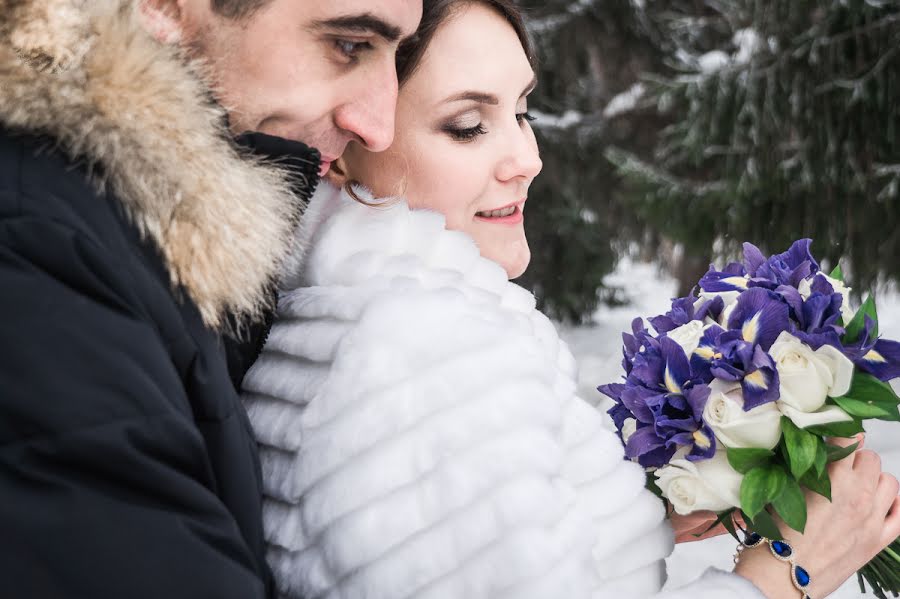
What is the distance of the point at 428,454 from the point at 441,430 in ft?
0.14

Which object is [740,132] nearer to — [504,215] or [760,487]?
[504,215]

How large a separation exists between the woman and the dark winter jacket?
175mm

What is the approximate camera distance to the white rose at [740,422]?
1546 mm

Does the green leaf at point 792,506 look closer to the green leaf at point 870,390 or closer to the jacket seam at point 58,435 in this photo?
the green leaf at point 870,390

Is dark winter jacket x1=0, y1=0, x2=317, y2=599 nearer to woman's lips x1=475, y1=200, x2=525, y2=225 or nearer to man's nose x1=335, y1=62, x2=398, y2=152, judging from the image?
Answer: man's nose x1=335, y1=62, x2=398, y2=152

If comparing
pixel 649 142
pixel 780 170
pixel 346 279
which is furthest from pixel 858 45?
pixel 346 279

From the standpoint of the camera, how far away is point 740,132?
18.0 feet

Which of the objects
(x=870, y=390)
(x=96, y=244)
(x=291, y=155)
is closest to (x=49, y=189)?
(x=96, y=244)

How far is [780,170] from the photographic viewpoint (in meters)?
5.30

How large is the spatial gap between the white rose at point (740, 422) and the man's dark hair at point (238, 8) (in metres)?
1.17

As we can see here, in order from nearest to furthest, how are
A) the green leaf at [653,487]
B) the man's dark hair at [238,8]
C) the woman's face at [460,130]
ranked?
the man's dark hair at [238,8]
the green leaf at [653,487]
the woman's face at [460,130]

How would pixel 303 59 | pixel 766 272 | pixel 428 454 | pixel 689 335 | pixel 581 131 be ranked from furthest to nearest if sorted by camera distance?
pixel 581 131, pixel 766 272, pixel 689 335, pixel 303 59, pixel 428 454

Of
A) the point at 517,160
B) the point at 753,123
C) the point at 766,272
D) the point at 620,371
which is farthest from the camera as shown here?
the point at 620,371

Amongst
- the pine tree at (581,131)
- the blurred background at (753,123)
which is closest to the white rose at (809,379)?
the blurred background at (753,123)
